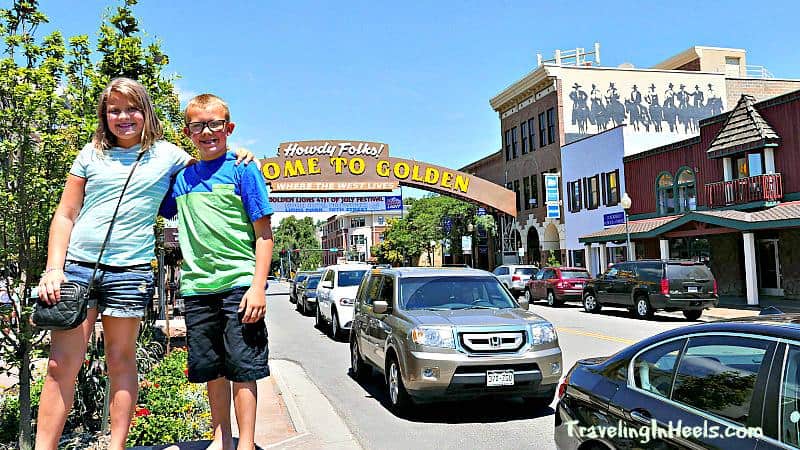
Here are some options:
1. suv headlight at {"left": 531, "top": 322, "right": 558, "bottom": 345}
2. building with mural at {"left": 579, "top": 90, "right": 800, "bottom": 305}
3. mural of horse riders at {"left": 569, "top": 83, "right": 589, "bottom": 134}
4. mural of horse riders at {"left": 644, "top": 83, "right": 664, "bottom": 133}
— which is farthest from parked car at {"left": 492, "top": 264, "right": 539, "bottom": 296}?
suv headlight at {"left": 531, "top": 322, "right": 558, "bottom": 345}

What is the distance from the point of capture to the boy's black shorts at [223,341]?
380cm

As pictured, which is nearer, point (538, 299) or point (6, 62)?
point (6, 62)

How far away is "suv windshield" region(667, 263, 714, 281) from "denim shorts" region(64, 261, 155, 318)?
59.8 feet

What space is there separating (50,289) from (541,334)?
534 cm

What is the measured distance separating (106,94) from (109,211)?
2.23 ft

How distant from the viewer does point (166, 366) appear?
8.37 m

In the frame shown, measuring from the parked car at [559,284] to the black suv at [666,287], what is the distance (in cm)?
488

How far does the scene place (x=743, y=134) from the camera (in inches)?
992

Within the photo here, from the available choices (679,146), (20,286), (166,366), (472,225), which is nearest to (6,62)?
(20,286)

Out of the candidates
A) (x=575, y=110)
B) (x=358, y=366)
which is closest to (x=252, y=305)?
(x=358, y=366)

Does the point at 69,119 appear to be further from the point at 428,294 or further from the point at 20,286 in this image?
the point at 428,294

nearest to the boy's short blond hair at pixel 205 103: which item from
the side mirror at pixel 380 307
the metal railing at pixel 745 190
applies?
the side mirror at pixel 380 307

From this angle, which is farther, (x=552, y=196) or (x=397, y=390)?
(x=552, y=196)

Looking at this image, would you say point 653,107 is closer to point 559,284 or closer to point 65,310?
point 559,284
